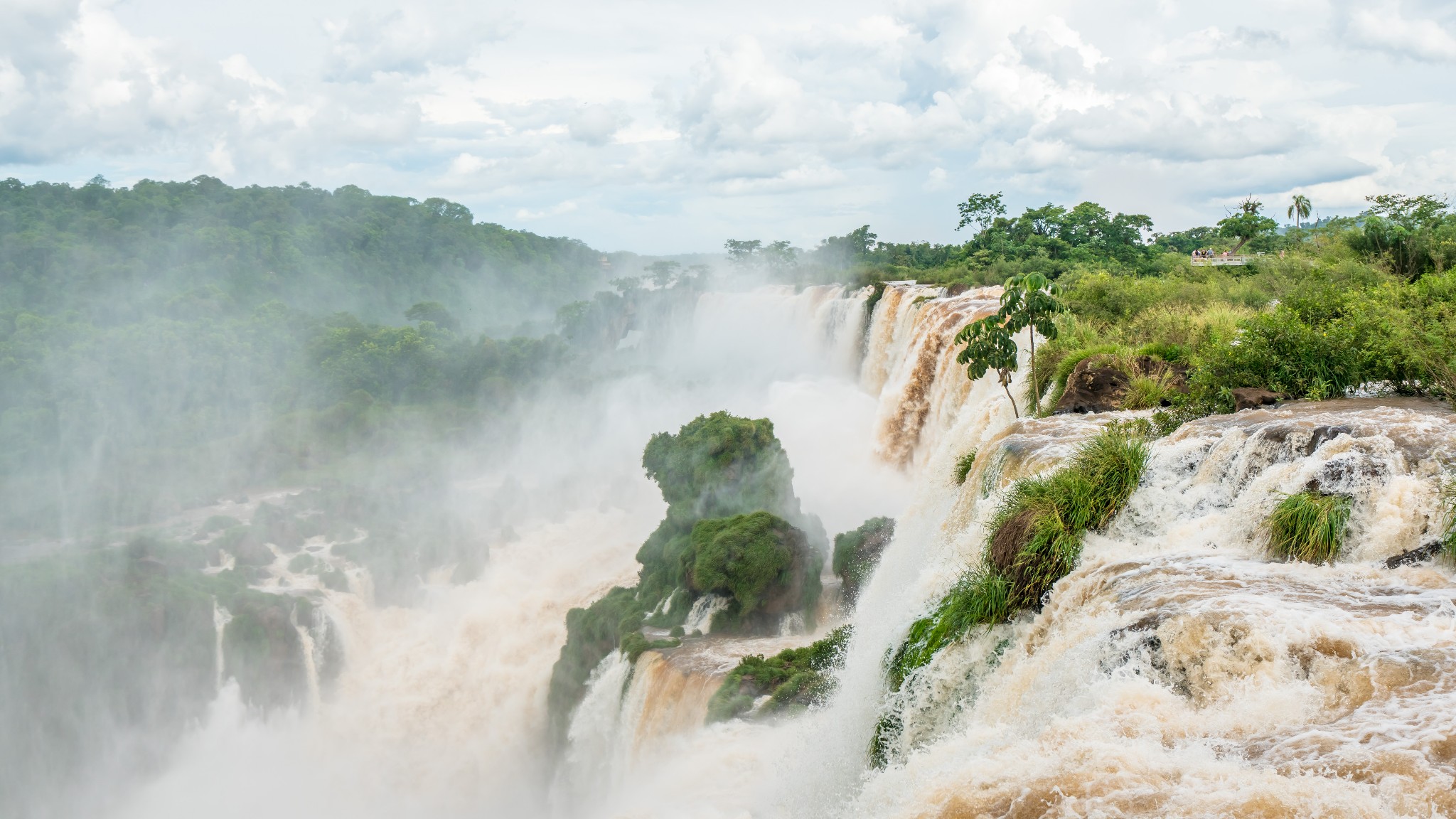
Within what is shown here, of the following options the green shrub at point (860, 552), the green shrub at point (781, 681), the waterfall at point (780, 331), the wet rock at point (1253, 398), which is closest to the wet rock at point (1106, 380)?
the wet rock at point (1253, 398)

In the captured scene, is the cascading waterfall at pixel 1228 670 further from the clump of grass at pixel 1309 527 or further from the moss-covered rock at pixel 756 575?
the moss-covered rock at pixel 756 575

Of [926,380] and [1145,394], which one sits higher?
[1145,394]

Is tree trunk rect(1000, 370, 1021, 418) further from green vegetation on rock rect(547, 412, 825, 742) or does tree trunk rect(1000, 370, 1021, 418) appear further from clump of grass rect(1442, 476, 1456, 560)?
clump of grass rect(1442, 476, 1456, 560)

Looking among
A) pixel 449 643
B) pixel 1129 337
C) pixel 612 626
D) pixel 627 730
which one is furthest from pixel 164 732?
pixel 1129 337

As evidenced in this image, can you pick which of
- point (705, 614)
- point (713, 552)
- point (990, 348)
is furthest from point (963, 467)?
point (705, 614)

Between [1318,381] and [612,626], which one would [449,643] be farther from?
[1318,381]

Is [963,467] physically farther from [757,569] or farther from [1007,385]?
[757,569]

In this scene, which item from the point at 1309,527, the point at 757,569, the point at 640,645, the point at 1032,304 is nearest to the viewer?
the point at 1309,527
